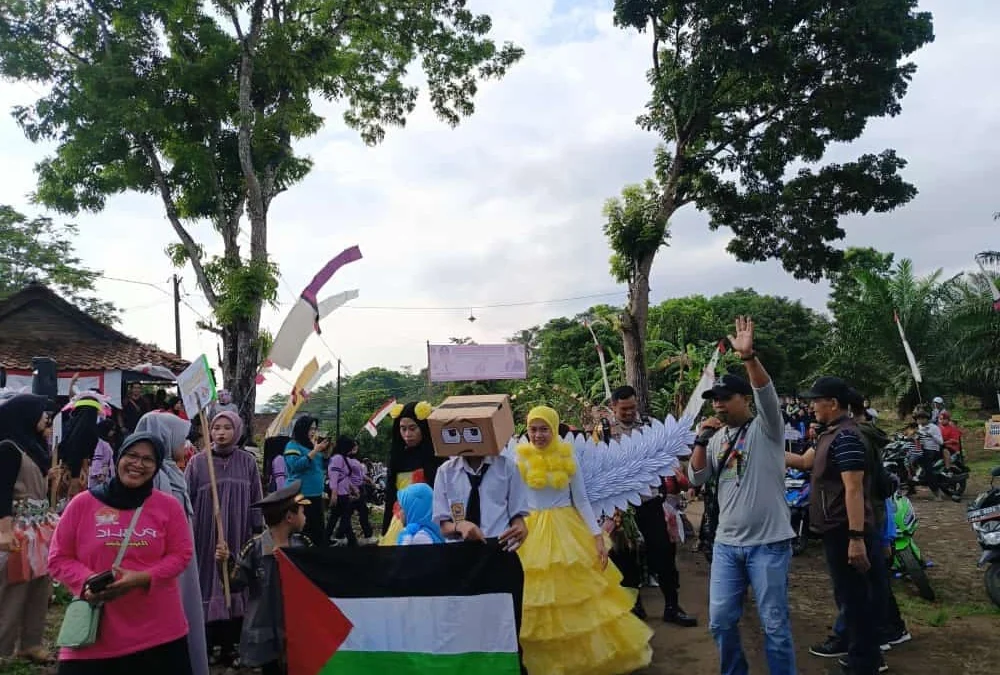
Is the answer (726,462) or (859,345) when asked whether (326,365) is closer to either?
(726,462)

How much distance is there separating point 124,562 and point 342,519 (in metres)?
7.18

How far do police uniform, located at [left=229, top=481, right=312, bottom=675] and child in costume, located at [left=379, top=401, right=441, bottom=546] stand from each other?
1346 mm

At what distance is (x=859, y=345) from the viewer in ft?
79.5

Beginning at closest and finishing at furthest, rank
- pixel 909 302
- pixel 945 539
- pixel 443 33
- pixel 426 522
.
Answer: pixel 426 522 → pixel 945 539 → pixel 443 33 → pixel 909 302

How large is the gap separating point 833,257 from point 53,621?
14.2 meters

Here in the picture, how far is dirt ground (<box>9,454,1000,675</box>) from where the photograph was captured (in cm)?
448

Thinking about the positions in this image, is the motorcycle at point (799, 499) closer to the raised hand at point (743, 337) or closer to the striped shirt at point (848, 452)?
the striped shirt at point (848, 452)

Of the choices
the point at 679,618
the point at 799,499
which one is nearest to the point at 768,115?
the point at 799,499

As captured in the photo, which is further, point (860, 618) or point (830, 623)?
point (830, 623)

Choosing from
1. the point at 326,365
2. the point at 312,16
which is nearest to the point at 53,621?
the point at 326,365

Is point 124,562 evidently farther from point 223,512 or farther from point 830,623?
point 830,623

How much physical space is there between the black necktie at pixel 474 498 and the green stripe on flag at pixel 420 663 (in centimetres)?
69

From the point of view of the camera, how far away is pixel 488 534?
4020 millimetres

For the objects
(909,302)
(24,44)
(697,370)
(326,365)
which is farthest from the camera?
(909,302)
